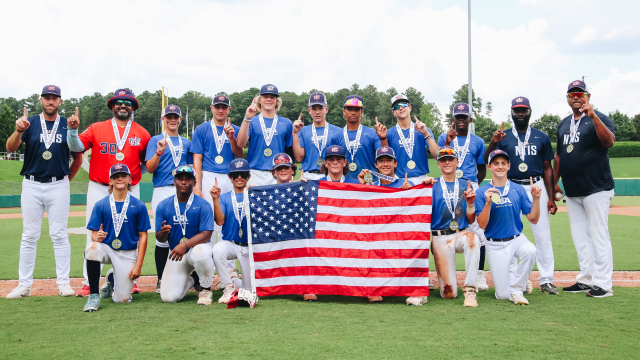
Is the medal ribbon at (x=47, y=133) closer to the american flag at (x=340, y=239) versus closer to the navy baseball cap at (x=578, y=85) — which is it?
the american flag at (x=340, y=239)

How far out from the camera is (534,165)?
6.77m

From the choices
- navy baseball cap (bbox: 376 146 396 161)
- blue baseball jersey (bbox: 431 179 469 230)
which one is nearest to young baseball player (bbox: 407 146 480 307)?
blue baseball jersey (bbox: 431 179 469 230)

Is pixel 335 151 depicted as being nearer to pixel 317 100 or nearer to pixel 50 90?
pixel 317 100

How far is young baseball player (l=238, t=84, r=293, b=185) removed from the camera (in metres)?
7.12

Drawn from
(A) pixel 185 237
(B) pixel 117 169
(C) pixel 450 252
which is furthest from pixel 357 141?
(B) pixel 117 169

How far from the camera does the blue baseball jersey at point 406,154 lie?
23.2 ft

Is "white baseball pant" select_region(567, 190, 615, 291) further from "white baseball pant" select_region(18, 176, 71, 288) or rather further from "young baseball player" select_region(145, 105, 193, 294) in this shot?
"white baseball pant" select_region(18, 176, 71, 288)

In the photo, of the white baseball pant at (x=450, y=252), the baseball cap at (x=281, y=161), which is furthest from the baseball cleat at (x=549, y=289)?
the baseball cap at (x=281, y=161)

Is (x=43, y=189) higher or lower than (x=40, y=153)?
lower

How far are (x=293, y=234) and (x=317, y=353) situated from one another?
2.36 metres

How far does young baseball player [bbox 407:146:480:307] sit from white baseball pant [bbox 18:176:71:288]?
5.02 m

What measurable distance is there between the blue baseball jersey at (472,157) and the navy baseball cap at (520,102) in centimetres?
71

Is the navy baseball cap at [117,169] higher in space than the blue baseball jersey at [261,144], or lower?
lower

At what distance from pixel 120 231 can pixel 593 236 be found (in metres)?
6.31
